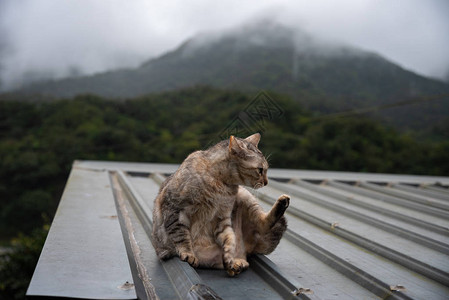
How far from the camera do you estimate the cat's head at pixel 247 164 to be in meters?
2.46

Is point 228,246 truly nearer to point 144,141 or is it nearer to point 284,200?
point 284,200

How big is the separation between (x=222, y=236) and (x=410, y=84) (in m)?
6.30

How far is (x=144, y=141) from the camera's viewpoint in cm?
1898

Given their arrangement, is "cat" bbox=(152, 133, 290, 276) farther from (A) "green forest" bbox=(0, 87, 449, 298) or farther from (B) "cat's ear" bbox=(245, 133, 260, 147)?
(A) "green forest" bbox=(0, 87, 449, 298)

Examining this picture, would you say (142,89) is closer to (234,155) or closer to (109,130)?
(109,130)

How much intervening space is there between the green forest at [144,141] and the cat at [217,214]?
11053 mm

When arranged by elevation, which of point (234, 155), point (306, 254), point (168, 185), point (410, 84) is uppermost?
point (410, 84)

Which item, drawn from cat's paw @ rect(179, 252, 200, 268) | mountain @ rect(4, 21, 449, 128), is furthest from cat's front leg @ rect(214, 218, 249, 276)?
mountain @ rect(4, 21, 449, 128)

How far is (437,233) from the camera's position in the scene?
3.87m

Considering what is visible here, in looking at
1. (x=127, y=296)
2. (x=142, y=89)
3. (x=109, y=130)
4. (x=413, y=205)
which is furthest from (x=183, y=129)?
(x=127, y=296)

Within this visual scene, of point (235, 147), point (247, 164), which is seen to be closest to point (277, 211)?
point (247, 164)

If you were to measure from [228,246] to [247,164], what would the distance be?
553mm

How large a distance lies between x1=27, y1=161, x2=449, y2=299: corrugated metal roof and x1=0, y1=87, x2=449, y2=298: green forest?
9480 millimetres

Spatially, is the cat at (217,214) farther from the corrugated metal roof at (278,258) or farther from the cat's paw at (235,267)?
the corrugated metal roof at (278,258)
